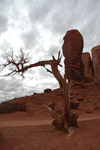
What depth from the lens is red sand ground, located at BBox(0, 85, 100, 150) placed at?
15.3ft

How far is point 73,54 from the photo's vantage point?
31125 millimetres

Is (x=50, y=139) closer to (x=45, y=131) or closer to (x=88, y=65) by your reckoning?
(x=45, y=131)

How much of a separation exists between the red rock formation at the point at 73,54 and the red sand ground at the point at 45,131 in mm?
5471

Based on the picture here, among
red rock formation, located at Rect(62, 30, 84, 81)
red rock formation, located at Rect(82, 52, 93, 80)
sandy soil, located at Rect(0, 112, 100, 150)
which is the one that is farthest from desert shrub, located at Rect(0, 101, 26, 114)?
red rock formation, located at Rect(82, 52, 93, 80)

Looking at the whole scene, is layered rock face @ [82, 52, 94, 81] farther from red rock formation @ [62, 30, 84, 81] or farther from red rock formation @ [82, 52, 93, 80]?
red rock formation @ [62, 30, 84, 81]

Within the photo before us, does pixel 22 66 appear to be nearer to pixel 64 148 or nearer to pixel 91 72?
pixel 64 148

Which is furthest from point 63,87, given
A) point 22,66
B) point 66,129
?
point 22,66

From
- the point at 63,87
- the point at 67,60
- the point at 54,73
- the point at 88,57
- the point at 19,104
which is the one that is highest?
the point at 88,57

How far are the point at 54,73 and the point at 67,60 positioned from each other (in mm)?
25090

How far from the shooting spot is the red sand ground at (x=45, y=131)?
4.66 metres

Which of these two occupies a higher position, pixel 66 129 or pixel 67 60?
pixel 67 60

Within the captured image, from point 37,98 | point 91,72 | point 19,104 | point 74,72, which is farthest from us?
point 91,72

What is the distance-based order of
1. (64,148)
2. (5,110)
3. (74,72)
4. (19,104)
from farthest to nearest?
1. (74,72)
2. (19,104)
3. (5,110)
4. (64,148)

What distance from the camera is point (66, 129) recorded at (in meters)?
6.91
